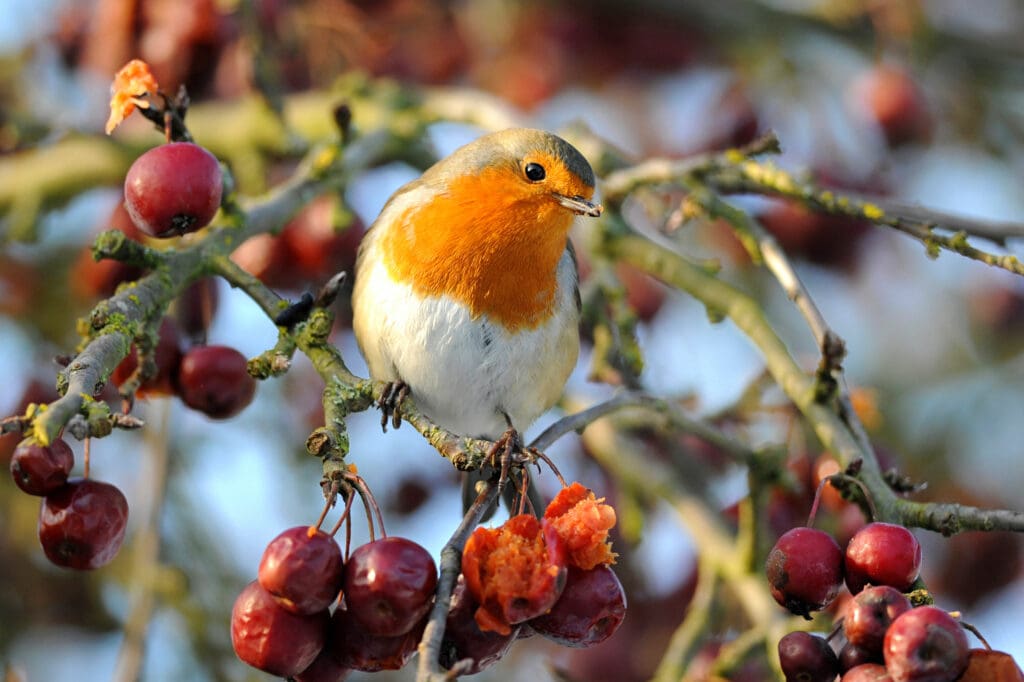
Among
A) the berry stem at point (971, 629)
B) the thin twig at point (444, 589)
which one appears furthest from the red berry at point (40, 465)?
the berry stem at point (971, 629)

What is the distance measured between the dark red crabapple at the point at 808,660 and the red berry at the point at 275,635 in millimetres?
784

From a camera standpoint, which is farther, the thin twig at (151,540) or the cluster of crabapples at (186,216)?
the thin twig at (151,540)

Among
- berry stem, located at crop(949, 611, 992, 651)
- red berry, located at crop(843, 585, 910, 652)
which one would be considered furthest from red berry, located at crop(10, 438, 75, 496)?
berry stem, located at crop(949, 611, 992, 651)

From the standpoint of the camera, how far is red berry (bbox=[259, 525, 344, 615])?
169 centimetres

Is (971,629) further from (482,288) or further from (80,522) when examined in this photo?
(482,288)

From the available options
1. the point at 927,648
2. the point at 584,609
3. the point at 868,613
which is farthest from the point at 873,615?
the point at 584,609

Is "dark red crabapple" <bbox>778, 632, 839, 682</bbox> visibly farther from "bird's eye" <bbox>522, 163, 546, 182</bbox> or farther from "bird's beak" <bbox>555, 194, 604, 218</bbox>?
"bird's eye" <bbox>522, 163, 546, 182</bbox>

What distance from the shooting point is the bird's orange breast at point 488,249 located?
307cm

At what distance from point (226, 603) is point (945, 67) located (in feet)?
13.7

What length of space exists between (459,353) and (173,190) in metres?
1.09

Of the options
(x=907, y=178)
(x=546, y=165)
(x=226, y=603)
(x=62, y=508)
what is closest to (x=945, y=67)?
(x=907, y=178)

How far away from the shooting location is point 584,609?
183 cm

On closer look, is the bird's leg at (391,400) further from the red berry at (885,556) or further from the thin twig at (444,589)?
the red berry at (885,556)

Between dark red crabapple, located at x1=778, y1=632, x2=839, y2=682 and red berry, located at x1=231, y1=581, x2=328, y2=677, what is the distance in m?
0.78
